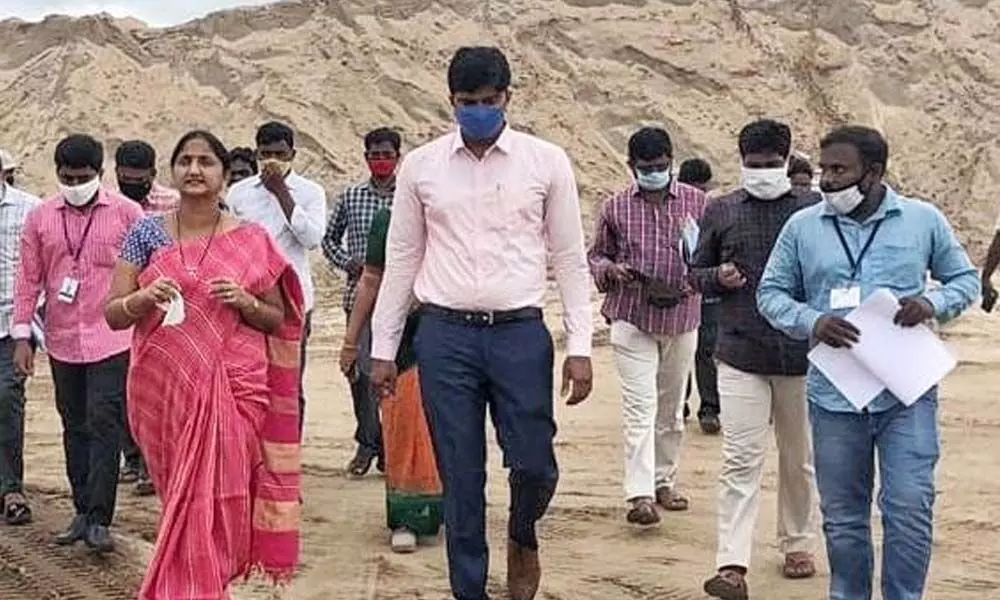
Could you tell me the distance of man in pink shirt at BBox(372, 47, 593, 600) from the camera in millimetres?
6219

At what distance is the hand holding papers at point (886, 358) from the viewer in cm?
571

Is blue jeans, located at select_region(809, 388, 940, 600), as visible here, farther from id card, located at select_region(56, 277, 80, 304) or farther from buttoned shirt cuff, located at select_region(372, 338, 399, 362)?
id card, located at select_region(56, 277, 80, 304)

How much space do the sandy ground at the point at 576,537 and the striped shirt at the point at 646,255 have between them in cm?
106

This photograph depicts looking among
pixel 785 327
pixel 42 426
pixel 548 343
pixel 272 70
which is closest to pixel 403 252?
pixel 548 343

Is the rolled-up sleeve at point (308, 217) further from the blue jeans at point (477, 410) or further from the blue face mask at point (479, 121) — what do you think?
the blue face mask at point (479, 121)

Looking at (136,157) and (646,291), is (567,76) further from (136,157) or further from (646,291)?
(646,291)

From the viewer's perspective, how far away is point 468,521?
6.32 metres

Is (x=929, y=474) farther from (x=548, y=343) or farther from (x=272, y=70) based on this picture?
(x=272, y=70)

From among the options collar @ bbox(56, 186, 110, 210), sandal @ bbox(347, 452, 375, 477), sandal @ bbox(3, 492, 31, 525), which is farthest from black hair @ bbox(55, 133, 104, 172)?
sandal @ bbox(347, 452, 375, 477)

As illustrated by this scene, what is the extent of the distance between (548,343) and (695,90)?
2201cm

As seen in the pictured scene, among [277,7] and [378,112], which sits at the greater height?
[277,7]

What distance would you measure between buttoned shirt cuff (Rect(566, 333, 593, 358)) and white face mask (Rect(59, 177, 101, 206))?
286 centimetres

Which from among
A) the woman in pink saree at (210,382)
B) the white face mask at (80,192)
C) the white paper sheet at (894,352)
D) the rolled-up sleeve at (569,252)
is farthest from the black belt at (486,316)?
the white face mask at (80,192)

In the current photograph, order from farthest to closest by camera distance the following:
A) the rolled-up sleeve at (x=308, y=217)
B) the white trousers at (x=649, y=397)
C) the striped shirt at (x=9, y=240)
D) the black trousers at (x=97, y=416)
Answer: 1. the rolled-up sleeve at (x=308, y=217)
2. the striped shirt at (x=9, y=240)
3. the white trousers at (x=649, y=397)
4. the black trousers at (x=97, y=416)
